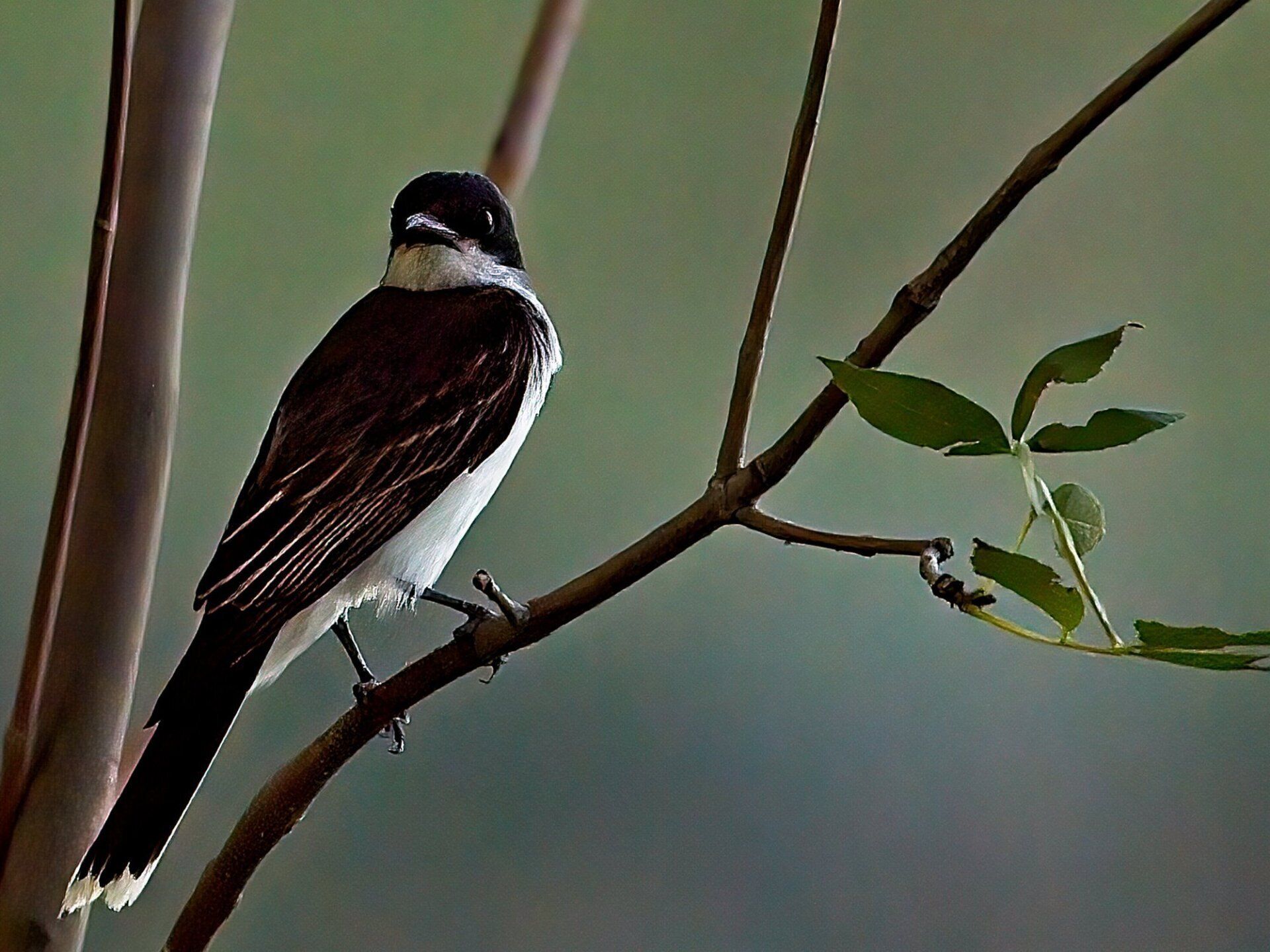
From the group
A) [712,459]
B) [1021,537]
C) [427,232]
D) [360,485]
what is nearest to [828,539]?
[1021,537]

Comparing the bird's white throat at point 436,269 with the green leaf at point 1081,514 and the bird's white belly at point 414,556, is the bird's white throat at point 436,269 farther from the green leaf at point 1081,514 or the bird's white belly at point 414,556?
the green leaf at point 1081,514

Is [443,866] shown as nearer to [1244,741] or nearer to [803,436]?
[1244,741]

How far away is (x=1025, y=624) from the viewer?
142 centimetres

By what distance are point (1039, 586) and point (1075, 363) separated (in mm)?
63

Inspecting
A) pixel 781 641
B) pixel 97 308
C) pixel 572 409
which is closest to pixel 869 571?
pixel 781 641

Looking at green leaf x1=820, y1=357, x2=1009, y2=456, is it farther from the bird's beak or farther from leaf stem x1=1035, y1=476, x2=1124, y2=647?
the bird's beak

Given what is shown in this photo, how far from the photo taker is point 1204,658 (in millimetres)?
374

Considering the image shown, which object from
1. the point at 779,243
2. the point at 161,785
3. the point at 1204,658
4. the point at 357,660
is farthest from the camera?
the point at 357,660

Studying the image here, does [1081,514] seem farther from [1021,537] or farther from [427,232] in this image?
[427,232]

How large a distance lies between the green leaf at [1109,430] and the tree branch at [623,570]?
0.05m

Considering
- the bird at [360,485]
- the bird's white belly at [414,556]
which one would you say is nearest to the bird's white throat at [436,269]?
the bird at [360,485]

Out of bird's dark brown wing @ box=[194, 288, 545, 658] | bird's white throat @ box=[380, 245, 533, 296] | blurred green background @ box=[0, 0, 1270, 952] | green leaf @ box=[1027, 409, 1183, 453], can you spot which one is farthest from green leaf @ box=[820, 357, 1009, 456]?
blurred green background @ box=[0, 0, 1270, 952]

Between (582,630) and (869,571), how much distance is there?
33cm

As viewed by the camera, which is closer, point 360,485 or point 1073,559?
point 1073,559
